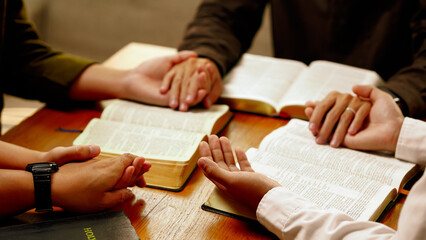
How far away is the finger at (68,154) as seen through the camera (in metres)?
0.92

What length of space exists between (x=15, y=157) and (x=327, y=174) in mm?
634

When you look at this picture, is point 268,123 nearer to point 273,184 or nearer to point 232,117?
point 232,117

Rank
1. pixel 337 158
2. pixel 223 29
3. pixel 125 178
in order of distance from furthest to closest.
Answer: pixel 223 29, pixel 337 158, pixel 125 178

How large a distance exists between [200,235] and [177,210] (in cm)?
9

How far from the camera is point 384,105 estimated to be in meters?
1.17

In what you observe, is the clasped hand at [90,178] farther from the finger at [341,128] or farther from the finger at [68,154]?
the finger at [341,128]

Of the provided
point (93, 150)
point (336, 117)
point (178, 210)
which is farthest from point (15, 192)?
point (336, 117)

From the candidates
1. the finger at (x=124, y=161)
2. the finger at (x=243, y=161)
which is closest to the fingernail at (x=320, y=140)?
the finger at (x=243, y=161)

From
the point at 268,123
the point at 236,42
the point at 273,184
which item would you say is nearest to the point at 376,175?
the point at 273,184

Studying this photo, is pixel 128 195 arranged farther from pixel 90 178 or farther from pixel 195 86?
pixel 195 86

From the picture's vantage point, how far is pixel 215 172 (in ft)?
2.96

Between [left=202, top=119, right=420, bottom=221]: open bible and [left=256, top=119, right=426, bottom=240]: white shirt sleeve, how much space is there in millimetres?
56

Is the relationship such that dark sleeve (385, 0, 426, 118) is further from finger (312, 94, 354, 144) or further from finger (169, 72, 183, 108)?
finger (169, 72, 183, 108)

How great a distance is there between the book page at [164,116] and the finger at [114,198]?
12.3 inches
